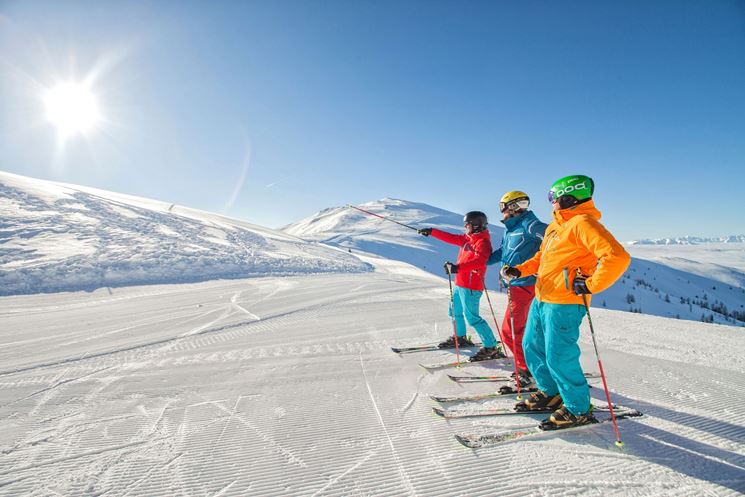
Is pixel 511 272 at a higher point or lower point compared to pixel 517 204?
lower

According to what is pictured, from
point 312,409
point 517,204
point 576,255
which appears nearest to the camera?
point 576,255

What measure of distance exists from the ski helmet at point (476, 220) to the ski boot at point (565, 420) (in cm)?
269

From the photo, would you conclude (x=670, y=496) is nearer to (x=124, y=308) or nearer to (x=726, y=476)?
(x=726, y=476)

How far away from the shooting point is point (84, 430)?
311 centimetres

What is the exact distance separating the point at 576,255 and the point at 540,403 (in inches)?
62.7

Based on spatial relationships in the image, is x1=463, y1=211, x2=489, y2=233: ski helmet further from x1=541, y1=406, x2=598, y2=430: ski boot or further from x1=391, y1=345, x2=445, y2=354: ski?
x1=541, y1=406, x2=598, y2=430: ski boot

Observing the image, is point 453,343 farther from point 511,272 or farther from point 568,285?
point 568,285

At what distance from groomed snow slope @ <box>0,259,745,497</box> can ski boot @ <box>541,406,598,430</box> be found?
84 millimetres

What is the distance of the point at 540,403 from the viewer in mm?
3326

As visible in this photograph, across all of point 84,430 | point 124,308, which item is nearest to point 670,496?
point 84,430

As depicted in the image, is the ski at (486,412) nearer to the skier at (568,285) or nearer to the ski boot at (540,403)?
the ski boot at (540,403)

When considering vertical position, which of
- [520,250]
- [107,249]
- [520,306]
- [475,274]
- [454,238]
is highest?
[107,249]

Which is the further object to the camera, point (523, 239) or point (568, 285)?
point (523, 239)

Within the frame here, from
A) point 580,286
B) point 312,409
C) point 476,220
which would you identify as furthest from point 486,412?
point 476,220
